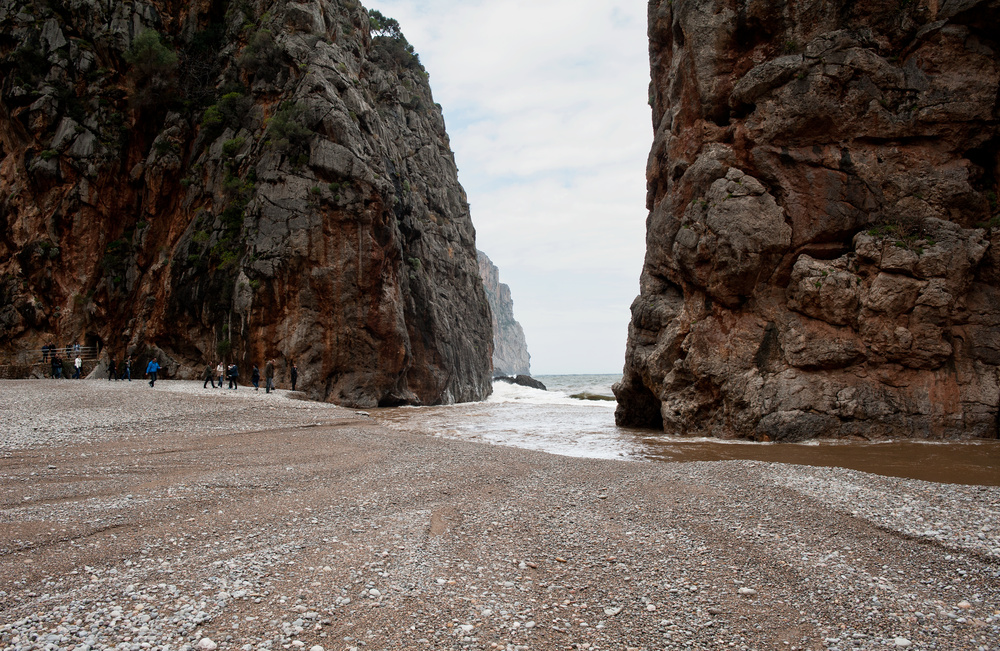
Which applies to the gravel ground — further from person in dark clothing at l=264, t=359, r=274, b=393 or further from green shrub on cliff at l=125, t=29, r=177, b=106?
green shrub on cliff at l=125, t=29, r=177, b=106

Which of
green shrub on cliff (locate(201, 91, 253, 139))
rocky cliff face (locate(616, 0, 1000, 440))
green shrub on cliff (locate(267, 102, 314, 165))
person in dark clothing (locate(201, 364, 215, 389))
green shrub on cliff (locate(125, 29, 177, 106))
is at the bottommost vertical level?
person in dark clothing (locate(201, 364, 215, 389))

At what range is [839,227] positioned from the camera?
743 inches

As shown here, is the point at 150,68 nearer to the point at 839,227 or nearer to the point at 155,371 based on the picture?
the point at 155,371

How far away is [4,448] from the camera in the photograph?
11.4 m

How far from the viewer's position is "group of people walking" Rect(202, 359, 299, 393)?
28641mm

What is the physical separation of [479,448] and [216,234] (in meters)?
28.5

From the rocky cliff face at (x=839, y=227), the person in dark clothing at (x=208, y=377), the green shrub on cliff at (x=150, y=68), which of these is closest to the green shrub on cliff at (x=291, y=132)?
the green shrub on cliff at (x=150, y=68)

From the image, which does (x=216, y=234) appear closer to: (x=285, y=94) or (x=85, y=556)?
(x=285, y=94)

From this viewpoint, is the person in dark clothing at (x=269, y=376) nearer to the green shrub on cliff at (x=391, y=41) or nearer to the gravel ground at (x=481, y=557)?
the gravel ground at (x=481, y=557)

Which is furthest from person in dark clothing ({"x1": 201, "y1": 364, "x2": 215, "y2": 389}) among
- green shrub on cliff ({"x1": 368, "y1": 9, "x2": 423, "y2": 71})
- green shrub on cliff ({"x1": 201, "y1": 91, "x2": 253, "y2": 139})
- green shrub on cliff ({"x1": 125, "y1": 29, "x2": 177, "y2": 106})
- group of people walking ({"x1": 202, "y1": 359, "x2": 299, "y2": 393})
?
green shrub on cliff ({"x1": 368, "y1": 9, "x2": 423, "y2": 71})

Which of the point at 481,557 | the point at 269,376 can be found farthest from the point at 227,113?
the point at 481,557

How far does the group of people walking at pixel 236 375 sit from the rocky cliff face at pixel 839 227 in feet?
67.6

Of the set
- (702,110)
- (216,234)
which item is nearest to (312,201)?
Result: (216,234)

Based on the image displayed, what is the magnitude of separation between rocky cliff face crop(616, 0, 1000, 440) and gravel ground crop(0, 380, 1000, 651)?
8.82 m
